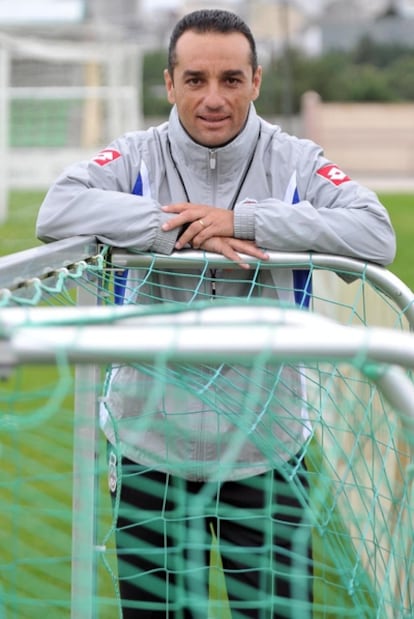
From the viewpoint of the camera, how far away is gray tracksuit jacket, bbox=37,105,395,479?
246cm

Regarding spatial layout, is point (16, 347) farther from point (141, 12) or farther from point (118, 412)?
point (141, 12)

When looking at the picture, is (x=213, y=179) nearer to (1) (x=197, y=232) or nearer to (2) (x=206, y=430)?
(1) (x=197, y=232)

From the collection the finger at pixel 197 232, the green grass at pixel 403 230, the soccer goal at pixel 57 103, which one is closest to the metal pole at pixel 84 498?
the finger at pixel 197 232

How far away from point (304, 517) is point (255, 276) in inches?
22.0

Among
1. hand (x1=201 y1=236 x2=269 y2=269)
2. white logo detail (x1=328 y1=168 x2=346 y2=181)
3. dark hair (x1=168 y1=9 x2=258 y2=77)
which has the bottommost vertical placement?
hand (x1=201 y1=236 x2=269 y2=269)

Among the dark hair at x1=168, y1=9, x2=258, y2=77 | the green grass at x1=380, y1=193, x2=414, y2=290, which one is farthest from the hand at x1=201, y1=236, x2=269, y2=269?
the green grass at x1=380, y1=193, x2=414, y2=290

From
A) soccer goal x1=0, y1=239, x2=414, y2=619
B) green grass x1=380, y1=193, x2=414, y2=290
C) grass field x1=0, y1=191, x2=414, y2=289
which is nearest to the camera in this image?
soccer goal x1=0, y1=239, x2=414, y2=619

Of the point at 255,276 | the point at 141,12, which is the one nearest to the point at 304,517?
the point at 255,276

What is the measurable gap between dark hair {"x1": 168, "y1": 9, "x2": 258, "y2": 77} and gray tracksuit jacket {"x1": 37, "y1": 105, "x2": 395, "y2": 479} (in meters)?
0.15

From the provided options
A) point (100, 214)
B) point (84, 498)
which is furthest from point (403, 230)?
point (84, 498)

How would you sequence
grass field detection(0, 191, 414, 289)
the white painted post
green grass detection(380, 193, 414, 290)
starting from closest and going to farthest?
1. green grass detection(380, 193, 414, 290)
2. grass field detection(0, 191, 414, 289)
3. the white painted post

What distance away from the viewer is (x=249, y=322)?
1.47m

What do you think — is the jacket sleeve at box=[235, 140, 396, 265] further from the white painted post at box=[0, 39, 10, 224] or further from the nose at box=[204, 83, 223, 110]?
the white painted post at box=[0, 39, 10, 224]

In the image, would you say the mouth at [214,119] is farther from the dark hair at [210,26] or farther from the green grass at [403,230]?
the green grass at [403,230]
